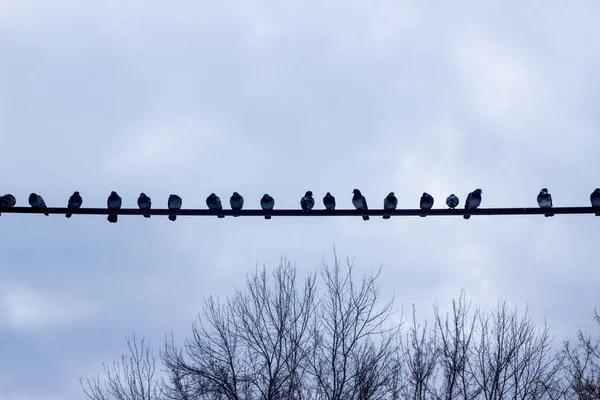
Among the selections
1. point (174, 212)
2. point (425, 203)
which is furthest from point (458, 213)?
point (425, 203)

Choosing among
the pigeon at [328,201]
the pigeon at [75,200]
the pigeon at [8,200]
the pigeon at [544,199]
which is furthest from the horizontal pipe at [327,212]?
the pigeon at [75,200]

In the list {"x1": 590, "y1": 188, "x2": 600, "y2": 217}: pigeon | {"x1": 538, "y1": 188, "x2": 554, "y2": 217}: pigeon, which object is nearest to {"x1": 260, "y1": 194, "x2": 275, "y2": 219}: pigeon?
{"x1": 538, "y1": 188, "x2": 554, "y2": 217}: pigeon

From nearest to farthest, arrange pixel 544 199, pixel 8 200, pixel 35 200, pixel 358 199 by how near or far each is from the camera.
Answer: pixel 8 200 < pixel 544 199 < pixel 35 200 < pixel 358 199

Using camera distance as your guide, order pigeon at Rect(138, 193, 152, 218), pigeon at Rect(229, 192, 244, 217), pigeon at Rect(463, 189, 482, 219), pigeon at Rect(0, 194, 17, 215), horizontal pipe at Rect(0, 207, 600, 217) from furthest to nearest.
Answer: pigeon at Rect(138, 193, 152, 218), pigeon at Rect(229, 192, 244, 217), pigeon at Rect(463, 189, 482, 219), pigeon at Rect(0, 194, 17, 215), horizontal pipe at Rect(0, 207, 600, 217)

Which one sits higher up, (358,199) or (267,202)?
(358,199)

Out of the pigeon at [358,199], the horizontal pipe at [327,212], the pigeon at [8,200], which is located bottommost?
the horizontal pipe at [327,212]

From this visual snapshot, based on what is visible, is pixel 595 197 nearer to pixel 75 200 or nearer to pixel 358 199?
pixel 358 199

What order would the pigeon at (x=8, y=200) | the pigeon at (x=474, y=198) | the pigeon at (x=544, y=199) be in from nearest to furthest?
the pigeon at (x=8, y=200) → the pigeon at (x=544, y=199) → the pigeon at (x=474, y=198)

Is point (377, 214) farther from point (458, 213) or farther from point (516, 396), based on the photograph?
point (516, 396)

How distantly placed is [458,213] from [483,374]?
430 inches

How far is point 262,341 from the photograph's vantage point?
20625 mm

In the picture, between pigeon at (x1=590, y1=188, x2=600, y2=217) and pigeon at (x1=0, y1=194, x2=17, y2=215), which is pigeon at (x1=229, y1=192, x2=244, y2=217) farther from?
pigeon at (x1=590, y1=188, x2=600, y2=217)

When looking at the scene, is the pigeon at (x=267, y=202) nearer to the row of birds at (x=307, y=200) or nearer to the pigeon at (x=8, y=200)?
the row of birds at (x=307, y=200)

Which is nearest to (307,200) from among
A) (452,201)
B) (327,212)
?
(452,201)
